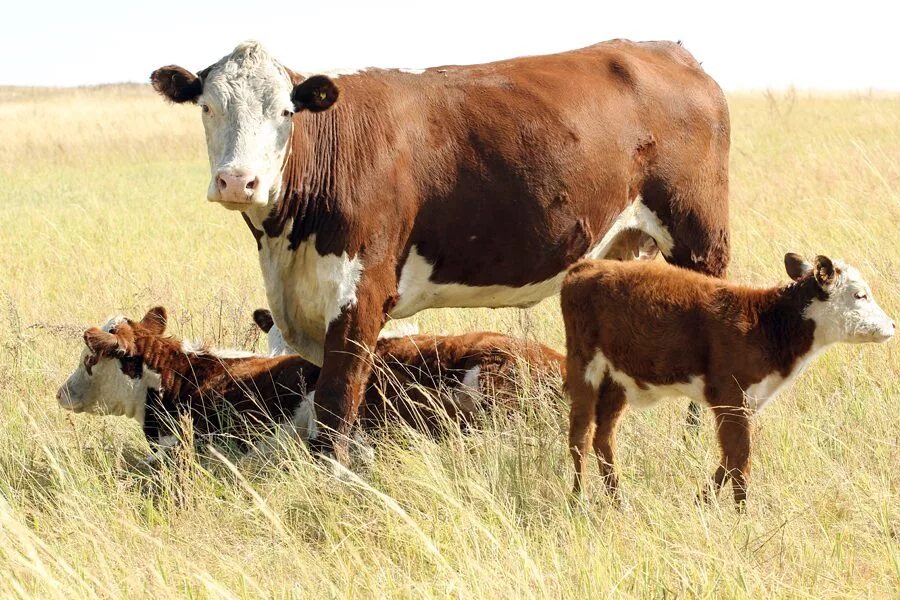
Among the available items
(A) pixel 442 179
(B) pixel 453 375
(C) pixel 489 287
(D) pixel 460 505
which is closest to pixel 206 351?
(B) pixel 453 375

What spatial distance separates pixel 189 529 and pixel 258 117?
6.09 ft

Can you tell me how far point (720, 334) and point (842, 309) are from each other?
54 cm

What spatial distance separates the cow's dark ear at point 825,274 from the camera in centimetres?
495

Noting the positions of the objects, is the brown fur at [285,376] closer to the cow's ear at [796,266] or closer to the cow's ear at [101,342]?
the cow's ear at [101,342]

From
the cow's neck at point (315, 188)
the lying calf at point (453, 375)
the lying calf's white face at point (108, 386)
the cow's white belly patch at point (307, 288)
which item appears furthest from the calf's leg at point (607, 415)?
the lying calf's white face at point (108, 386)

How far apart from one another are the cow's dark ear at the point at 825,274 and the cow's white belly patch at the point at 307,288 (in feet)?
6.77

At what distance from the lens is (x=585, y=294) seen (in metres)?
5.21

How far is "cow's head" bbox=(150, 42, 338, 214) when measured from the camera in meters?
5.21

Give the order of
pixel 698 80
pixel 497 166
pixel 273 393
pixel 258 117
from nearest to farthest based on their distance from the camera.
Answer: pixel 258 117, pixel 497 166, pixel 273 393, pixel 698 80

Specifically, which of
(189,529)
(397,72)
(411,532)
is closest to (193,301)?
(397,72)

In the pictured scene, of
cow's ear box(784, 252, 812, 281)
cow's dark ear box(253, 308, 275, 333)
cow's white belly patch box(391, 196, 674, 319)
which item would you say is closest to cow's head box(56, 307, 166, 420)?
cow's dark ear box(253, 308, 275, 333)

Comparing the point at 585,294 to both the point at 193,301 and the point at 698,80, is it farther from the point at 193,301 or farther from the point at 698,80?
the point at 193,301

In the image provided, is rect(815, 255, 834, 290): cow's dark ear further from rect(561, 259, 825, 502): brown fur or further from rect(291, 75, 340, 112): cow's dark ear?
rect(291, 75, 340, 112): cow's dark ear

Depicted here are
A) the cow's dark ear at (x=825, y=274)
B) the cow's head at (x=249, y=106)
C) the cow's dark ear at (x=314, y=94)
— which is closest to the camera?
the cow's dark ear at (x=825, y=274)
